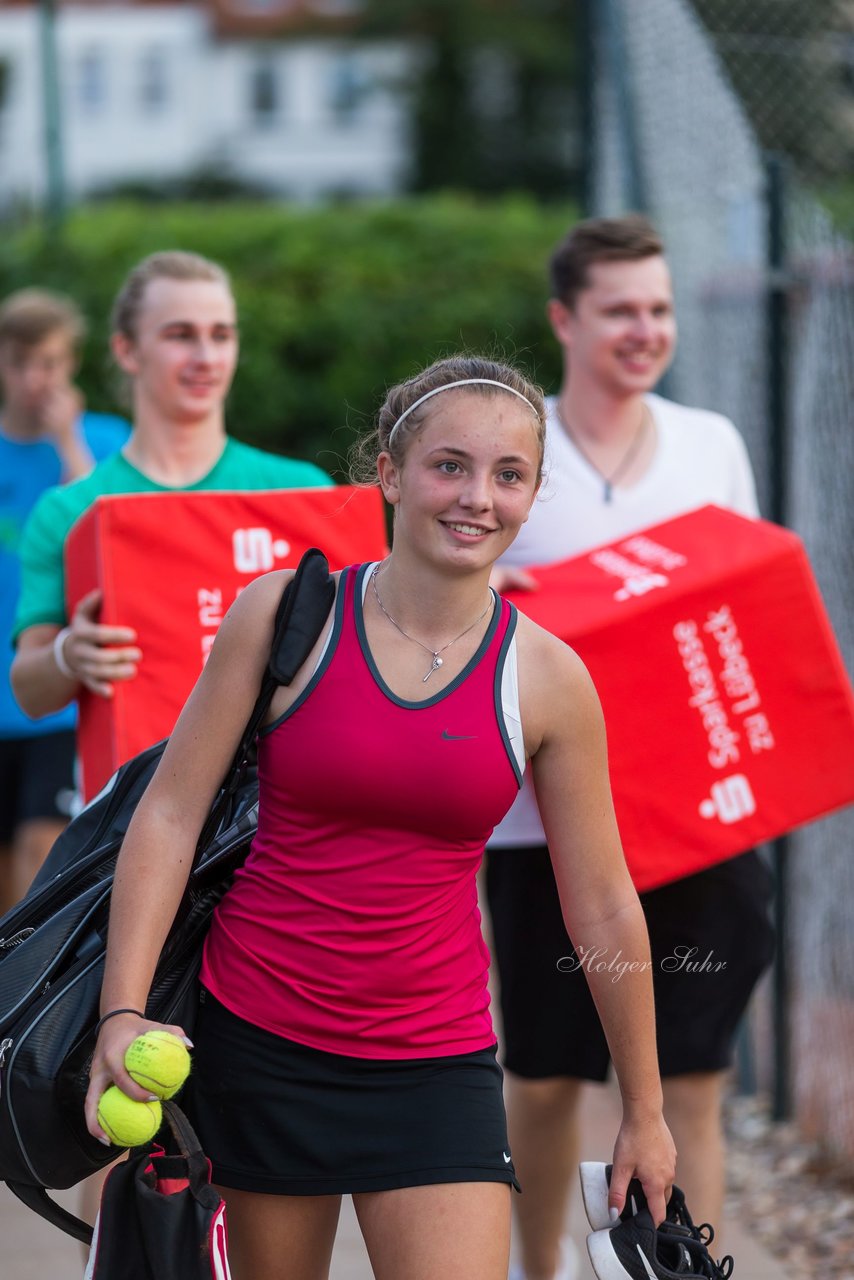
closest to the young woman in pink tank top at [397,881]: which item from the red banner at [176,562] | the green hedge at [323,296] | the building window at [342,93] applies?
the red banner at [176,562]

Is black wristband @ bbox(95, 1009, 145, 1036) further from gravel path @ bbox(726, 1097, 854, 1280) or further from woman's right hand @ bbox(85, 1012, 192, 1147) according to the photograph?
gravel path @ bbox(726, 1097, 854, 1280)

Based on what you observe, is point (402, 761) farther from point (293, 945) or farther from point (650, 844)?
point (650, 844)

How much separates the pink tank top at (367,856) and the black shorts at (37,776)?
2.21 m

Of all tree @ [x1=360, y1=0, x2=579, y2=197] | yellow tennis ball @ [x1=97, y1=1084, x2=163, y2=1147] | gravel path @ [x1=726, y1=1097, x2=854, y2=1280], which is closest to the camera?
yellow tennis ball @ [x1=97, y1=1084, x2=163, y2=1147]

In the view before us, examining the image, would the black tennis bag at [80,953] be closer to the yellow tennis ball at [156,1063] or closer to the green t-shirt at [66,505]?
the yellow tennis ball at [156,1063]

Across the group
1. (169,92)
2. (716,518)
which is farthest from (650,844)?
(169,92)

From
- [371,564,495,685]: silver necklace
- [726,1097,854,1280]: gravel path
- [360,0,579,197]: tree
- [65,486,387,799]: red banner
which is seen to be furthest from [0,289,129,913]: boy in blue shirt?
[360,0,579,197]: tree

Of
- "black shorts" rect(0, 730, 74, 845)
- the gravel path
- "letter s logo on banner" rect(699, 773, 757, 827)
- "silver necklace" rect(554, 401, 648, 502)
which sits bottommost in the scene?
the gravel path

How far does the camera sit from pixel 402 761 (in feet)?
8.02

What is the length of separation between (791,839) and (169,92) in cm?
6222

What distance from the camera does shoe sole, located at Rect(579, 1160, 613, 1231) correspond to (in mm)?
2639

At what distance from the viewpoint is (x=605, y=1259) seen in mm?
2549

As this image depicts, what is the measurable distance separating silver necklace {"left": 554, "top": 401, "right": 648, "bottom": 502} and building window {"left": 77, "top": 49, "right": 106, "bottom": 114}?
62.6 metres

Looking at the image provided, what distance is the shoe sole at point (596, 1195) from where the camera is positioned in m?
2.64
